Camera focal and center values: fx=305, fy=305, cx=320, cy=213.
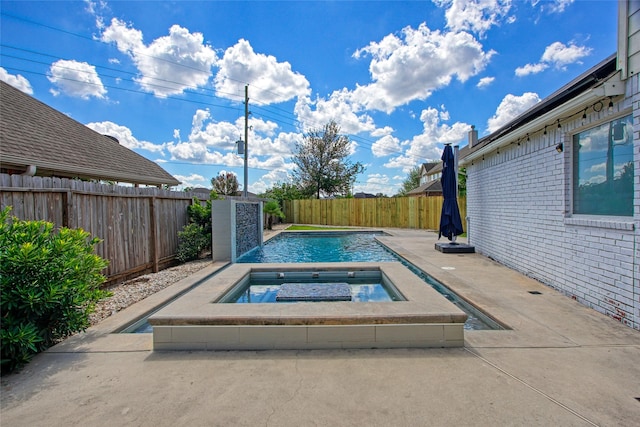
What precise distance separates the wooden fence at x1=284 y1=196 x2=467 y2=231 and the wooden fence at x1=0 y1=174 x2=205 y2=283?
43.8ft

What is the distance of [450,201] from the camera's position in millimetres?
8867

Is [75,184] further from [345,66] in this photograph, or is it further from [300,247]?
[345,66]

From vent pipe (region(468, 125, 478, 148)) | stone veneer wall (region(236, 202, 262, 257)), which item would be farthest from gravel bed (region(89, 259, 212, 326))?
vent pipe (region(468, 125, 478, 148))

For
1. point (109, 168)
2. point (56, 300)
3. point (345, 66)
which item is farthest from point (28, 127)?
point (345, 66)

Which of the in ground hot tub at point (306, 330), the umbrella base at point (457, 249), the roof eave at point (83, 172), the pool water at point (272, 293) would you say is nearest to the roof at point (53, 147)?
the roof eave at point (83, 172)

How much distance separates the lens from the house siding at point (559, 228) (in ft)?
11.7

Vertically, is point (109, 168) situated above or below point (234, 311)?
above

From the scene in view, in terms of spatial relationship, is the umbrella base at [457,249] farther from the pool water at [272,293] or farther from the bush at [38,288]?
the bush at [38,288]

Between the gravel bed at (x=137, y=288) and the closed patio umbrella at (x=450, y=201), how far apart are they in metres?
6.65

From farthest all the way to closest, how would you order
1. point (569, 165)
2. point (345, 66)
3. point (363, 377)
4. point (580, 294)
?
point (345, 66), point (569, 165), point (580, 294), point (363, 377)

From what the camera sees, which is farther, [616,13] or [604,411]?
[616,13]

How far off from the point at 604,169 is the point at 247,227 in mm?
8384

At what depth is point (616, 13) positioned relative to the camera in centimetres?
378

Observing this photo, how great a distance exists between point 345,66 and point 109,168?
1093cm
